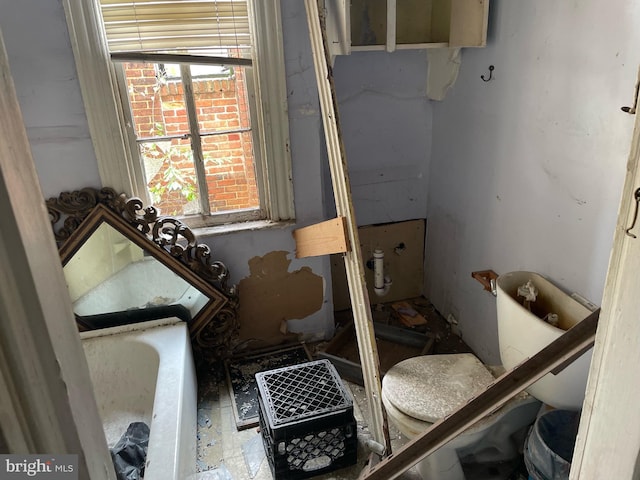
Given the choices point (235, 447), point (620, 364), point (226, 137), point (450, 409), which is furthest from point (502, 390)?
point (226, 137)

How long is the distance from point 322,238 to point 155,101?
3.00 feet

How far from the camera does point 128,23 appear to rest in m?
1.83

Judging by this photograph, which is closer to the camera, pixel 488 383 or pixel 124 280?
pixel 488 383

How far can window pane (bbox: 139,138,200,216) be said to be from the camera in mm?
2084

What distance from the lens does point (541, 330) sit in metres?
1.49

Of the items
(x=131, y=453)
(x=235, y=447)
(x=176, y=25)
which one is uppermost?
(x=176, y=25)

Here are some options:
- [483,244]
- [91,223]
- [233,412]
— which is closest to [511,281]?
[483,244]

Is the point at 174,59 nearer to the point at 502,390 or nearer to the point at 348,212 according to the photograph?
the point at 348,212

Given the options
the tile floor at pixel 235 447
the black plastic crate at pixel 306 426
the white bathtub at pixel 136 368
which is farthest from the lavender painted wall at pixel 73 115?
the black plastic crate at pixel 306 426

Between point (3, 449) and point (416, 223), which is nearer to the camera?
point (3, 449)

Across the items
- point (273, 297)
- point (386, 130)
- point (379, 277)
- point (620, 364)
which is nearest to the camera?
point (620, 364)

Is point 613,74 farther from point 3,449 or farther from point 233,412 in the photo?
point 233,412

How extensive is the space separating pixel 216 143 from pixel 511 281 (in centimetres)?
137

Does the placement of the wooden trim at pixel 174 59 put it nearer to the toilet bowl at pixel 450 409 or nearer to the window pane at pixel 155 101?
the window pane at pixel 155 101
